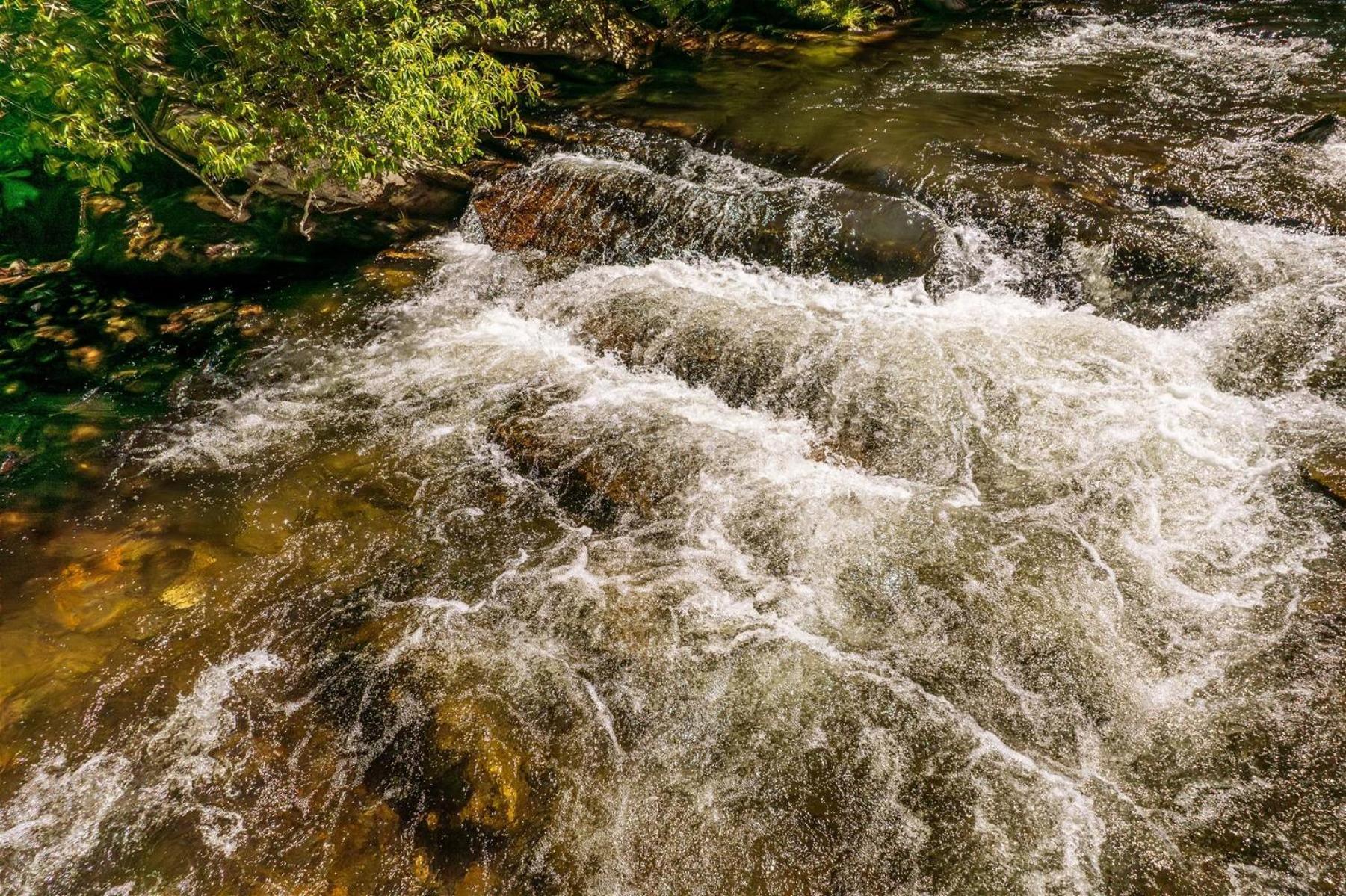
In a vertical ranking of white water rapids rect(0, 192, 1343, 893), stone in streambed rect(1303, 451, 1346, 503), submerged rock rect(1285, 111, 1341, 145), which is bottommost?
white water rapids rect(0, 192, 1343, 893)

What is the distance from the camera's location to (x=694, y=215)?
8.67m

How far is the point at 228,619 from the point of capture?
4801 mm

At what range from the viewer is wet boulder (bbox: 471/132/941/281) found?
7.66 meters

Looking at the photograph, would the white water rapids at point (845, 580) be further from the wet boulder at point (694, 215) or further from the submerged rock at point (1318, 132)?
the submerged rock at point (1318, 132)

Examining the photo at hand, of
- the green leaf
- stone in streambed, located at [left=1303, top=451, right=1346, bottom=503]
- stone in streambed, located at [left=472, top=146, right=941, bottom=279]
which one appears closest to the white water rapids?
stone in streambed, located at [left=1303, top=451, right=1346, bottom=503]

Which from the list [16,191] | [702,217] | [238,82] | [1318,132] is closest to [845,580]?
[702,217]

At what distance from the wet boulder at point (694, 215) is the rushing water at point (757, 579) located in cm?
18

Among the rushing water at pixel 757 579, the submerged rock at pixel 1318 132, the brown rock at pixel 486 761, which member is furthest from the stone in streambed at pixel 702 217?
the brown rock at pixel 486 761

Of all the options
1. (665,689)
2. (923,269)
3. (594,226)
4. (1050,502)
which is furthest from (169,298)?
(1050,502)

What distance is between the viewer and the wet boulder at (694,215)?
25.1 feet

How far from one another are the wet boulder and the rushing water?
18cm

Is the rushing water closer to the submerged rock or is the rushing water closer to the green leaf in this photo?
the submerged rock

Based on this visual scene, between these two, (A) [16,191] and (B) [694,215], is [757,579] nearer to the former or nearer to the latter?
(B) [694,215]

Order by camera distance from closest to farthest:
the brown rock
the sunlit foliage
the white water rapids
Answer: the white water rapids
the brown rock
the sunlit foliage
